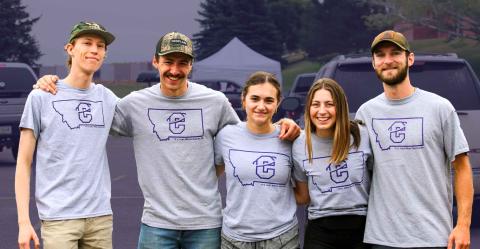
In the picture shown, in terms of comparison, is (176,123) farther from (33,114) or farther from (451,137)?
(451,137)

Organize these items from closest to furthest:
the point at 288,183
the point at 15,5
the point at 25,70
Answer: the point at 288,183 < the point at 25,70 < the point at 15,5

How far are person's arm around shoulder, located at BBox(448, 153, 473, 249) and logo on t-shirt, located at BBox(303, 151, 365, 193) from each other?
487 millimetres

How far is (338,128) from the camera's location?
484 cm

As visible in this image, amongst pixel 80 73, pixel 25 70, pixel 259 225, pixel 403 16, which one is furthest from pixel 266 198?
pixel 403 16

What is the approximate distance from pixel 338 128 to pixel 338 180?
0.27 m

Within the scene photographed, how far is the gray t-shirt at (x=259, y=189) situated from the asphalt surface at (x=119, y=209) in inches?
171

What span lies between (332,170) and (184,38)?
1.08 m

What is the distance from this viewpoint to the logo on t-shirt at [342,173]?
4.86m

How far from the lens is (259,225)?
4.96m

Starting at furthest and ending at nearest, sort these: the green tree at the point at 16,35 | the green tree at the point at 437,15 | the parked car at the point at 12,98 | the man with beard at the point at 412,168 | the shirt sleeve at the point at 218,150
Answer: the green tree at the point at 437,15 → the green tree at the point at 16,35 → the parked car at the point at 12,98 → the shirt sleeve at the point at 218,150 → the man with beard at the point at 412,168

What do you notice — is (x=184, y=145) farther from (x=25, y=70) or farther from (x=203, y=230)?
(x=25, y=70)

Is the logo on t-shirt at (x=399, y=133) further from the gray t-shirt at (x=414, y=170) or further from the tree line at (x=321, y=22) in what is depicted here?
the tree line at (x=321, y=22)

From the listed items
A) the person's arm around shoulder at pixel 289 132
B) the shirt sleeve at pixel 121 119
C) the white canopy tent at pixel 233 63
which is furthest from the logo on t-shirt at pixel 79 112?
the white canopy tent at pixel 233 63

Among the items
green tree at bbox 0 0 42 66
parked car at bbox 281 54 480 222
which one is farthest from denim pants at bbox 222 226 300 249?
green tree at bbox 0 0 42 66
